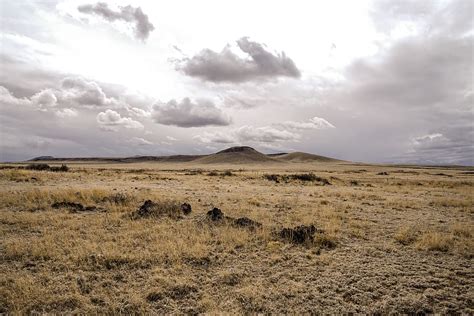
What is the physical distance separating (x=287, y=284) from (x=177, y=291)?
2.54m

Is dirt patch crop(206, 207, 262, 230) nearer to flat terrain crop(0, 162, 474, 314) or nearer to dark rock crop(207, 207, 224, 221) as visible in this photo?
dark rock crop(207, 207, 224, 221)

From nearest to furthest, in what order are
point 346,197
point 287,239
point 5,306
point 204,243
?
point 5,306 < point 204,243 < point 287,239 < point 346,197

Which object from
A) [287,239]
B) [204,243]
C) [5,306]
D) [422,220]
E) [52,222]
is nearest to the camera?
[5,306]

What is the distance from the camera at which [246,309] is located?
5520 millimetres

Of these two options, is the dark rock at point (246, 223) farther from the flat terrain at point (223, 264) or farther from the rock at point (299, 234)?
the rock at point (299, 234)

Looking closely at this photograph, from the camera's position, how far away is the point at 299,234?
33.1ft

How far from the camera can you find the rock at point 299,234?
972 cm

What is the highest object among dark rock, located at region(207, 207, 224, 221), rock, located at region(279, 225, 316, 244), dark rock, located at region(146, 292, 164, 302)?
dark rock, located at region(207, 207, 224, 221)

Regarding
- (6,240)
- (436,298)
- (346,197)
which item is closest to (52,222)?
(6,240)

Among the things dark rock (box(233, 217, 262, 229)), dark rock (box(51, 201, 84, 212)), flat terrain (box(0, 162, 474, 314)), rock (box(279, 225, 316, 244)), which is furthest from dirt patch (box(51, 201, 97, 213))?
rock (box(279, 225, 316, 244))

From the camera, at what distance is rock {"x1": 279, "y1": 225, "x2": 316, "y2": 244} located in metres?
9.72

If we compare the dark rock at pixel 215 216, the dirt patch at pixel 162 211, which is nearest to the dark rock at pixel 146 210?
the dirt patch at pixel 162 211

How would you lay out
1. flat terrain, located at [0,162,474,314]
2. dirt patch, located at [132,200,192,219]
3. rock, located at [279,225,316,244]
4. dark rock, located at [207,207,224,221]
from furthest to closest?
dirt patch, located at [132,200,192,219]
dark rock, located at [207,207,224,221]
rock, located at [279,225,316,244]
flat terrain, located at [0,162,474,314]

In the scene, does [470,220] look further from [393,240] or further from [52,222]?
[52,222]
